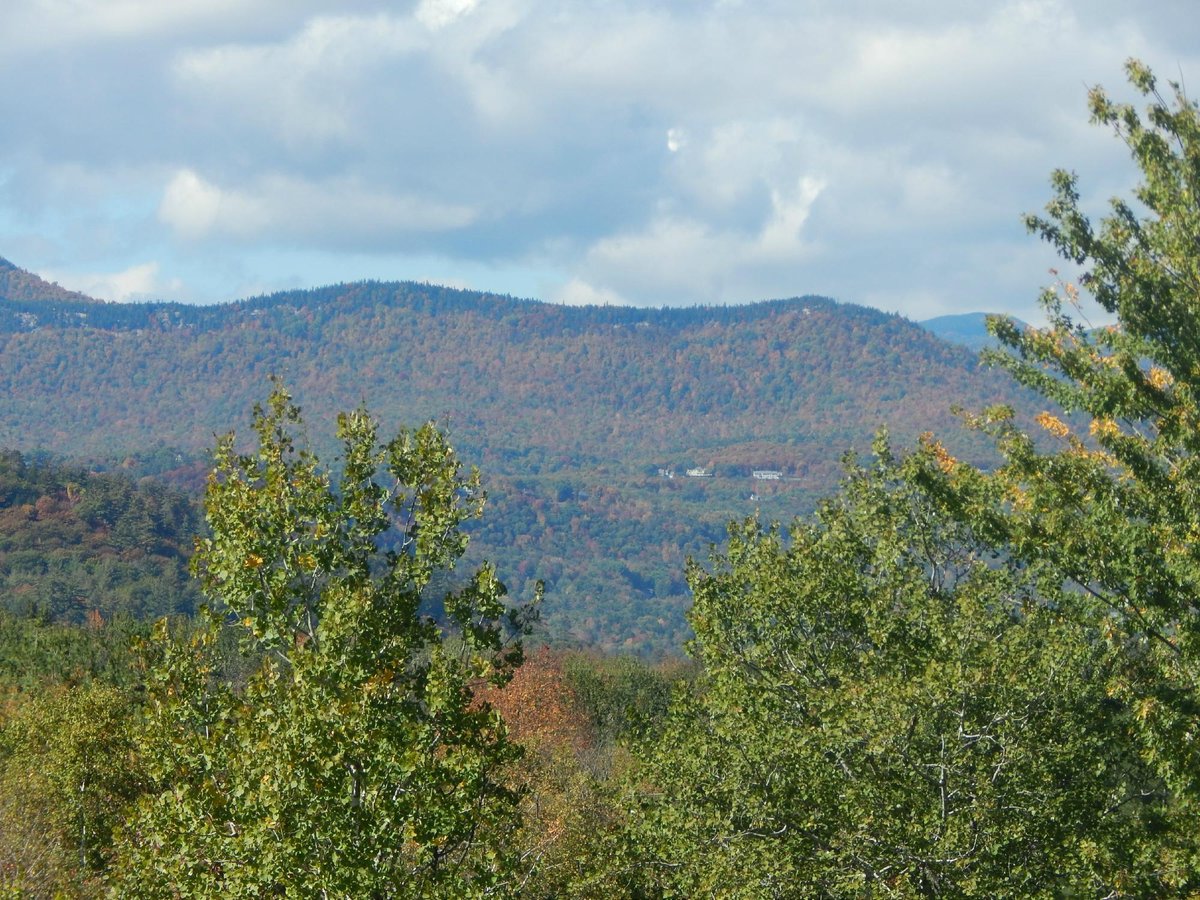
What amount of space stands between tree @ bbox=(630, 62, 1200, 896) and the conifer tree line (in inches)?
2.2

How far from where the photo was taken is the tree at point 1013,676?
57.1ft

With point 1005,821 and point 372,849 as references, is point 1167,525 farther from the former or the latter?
point 372,849

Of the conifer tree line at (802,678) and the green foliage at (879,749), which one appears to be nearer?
the conifer tree line at (802,678)

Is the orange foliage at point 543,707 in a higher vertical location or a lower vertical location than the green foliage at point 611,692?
higher

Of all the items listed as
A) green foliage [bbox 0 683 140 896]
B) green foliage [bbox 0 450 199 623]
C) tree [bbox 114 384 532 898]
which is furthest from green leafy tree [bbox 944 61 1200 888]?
green foliage [bbox 0 450 199 623]

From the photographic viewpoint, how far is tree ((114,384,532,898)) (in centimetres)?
1238

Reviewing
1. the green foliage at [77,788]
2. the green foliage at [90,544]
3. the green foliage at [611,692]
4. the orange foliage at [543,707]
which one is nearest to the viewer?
the green foliage at [77,788]

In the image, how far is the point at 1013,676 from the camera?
17641mm

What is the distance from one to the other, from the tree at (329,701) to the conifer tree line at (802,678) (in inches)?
1.5

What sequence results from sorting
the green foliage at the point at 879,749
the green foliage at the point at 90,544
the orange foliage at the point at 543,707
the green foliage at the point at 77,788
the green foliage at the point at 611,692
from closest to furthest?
the green foliage at the point at 879,749, the green foliage at the point at 77,788, the orange foliage at the point at 543,707, the green foliage at the point at 611,692, the green foliage at the point at 90,544

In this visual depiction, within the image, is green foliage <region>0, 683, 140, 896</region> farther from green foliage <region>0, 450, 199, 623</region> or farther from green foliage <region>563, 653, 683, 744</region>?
green foliage <region>0, 450, 199, 623</region>

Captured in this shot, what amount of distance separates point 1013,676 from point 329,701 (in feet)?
31.6

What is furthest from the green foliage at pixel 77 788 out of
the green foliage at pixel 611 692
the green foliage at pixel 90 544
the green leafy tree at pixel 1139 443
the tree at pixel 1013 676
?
the green foliage at pixel 90 544

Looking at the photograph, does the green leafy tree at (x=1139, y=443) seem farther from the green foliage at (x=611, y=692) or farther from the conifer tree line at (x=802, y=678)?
the green foliage at (x=611, y=692)
